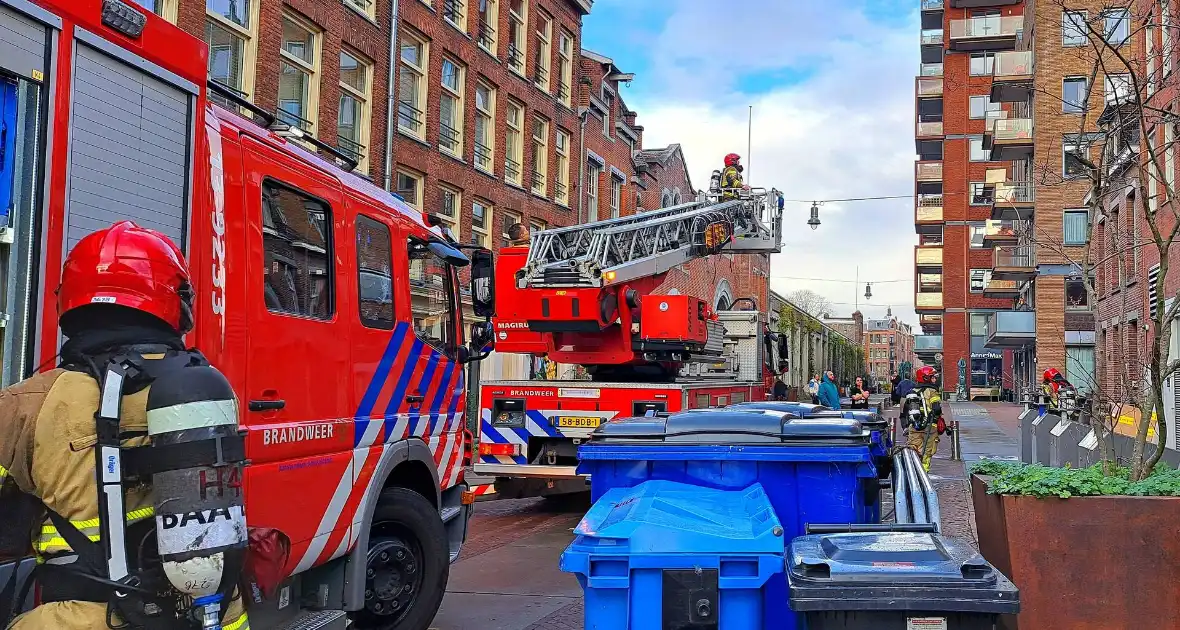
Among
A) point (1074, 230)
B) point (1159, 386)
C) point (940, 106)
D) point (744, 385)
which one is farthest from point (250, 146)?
point (940, 106)

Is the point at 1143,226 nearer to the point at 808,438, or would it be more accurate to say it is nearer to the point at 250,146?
the point at 808,438

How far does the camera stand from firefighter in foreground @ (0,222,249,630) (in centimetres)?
235

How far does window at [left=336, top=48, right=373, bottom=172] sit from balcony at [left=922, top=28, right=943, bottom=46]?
52.1 meters

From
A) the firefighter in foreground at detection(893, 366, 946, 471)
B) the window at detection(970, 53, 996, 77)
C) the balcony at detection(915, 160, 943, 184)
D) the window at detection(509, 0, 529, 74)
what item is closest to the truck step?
the firefighter in foreground at detection(893, 366, 946, 471)

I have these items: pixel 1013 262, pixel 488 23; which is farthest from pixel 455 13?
pixel 1013 262

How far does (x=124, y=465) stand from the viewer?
7.84 ft

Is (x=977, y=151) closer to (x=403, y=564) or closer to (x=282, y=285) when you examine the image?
(x=403, y=564)

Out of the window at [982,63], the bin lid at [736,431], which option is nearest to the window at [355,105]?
the bin lid at [736,431]

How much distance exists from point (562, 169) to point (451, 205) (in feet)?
21.9

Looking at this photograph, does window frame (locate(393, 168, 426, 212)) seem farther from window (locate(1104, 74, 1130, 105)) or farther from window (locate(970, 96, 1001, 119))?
window (locate(970, 96, 1001, 119))

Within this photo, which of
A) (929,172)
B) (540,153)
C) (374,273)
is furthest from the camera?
(929,172)

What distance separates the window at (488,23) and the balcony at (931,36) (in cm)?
4635

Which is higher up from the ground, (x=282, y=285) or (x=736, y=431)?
(x=282, y=285)

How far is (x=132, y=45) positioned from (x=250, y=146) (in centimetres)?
103
